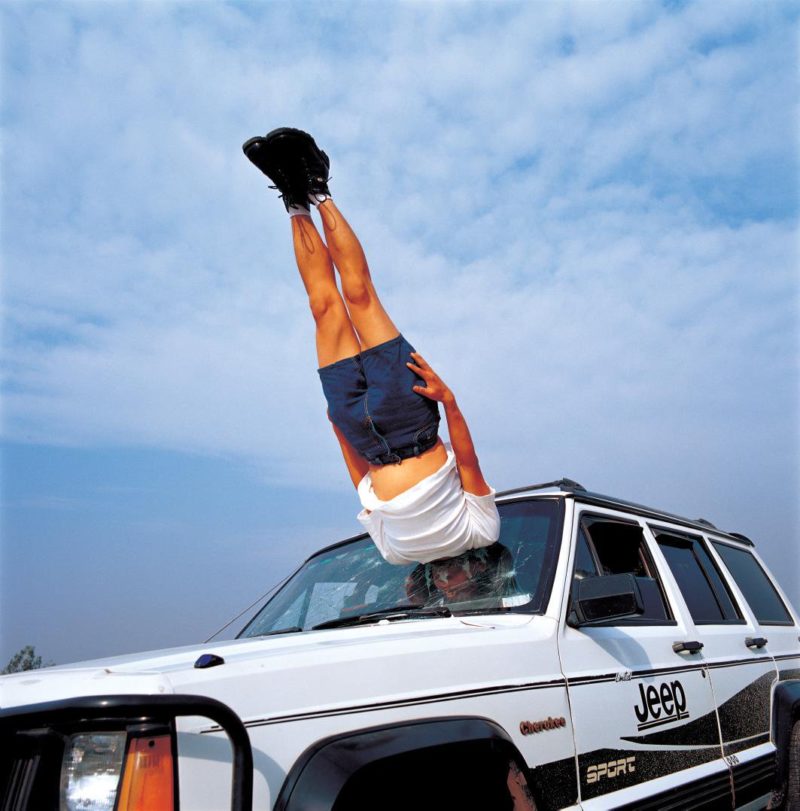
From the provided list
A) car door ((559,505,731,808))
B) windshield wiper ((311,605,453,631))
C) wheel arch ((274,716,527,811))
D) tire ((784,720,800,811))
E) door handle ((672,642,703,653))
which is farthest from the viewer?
tire ((784,720,800,811))

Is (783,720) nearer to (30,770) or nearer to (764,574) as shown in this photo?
(764,574)

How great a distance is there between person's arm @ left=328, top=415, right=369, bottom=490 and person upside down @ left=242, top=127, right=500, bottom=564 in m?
0.01

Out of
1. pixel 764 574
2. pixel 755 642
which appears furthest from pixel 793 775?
pixel 764 574

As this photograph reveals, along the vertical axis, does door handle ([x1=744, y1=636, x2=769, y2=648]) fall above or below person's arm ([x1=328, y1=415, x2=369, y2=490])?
below

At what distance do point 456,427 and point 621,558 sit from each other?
3.56 ft

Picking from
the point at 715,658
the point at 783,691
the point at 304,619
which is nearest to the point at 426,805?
the point at 304,619

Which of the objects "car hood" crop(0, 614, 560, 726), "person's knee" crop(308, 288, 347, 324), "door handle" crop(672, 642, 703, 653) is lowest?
"car hood" crop(0, 614, 560, 726)

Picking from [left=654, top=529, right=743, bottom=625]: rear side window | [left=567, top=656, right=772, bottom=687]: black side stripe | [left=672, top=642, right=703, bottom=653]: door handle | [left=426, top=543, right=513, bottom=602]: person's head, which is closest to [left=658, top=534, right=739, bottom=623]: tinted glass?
[left=654, top=529, right=743, bottom=625]: rear side window

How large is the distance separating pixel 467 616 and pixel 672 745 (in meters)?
1.07

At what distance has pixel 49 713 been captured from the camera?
1.42 m

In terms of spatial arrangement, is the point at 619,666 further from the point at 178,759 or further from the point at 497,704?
the point at 178,759

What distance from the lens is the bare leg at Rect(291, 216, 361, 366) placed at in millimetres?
3867

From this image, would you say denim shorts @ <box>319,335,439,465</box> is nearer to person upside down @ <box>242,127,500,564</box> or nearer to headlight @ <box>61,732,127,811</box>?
person upside down @ <box>242,127,500,564</box>

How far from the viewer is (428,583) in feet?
11.3
